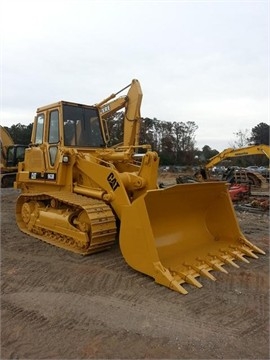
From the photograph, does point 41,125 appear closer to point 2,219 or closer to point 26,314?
point 2,219

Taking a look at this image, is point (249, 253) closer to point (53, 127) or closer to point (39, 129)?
point (53, 127)

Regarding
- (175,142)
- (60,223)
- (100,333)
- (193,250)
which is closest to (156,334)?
(100,333)

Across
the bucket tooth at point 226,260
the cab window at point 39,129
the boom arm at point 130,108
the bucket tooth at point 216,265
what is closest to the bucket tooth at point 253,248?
the bucket tooth at point 226,260

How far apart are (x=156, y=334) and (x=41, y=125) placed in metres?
5.28

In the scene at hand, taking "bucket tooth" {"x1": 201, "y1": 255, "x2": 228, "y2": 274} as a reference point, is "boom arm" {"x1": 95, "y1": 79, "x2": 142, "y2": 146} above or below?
above

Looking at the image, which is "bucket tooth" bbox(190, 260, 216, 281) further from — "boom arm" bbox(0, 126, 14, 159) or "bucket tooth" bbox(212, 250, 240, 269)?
"boom arm" bbox(0, 126, 14, 159)

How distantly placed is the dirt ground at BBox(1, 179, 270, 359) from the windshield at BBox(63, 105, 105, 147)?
2.57 m

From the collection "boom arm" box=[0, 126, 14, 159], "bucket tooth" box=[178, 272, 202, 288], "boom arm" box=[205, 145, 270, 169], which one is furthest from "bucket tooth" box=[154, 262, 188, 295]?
"boom arm" box=[0, 126, 14, 159]

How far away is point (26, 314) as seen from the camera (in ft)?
11.8

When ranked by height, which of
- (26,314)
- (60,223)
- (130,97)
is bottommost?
(26,314)

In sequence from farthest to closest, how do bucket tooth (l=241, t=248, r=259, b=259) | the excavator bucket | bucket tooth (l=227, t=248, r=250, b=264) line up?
1. bucket tooth (l=241, t=248, r=259, b=259)
2. bucket tooth (l=227, t=248, r=250, b=264)
3. the excavator bucket

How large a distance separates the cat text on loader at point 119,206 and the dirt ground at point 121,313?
30cm

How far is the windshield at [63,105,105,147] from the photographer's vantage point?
22.6 feet

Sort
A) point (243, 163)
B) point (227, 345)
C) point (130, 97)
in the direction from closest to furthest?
point (227, 345) < point (130, 97) < point (243, 163)
